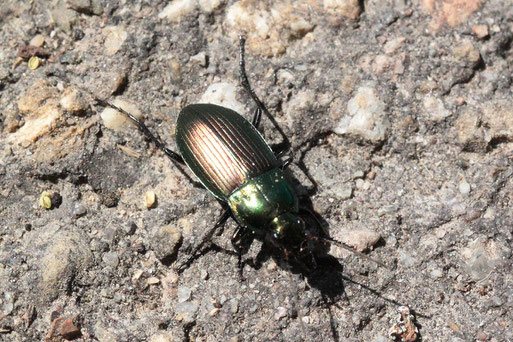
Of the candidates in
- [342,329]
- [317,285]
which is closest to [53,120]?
[317,285]

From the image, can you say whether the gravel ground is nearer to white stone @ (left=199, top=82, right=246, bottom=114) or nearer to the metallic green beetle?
white stone @ (left=199, top=82, right=246, bottom=114)

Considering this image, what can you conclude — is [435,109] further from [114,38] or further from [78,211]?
[78,211]

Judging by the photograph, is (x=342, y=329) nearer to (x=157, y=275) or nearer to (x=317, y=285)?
(x=317, y=285)

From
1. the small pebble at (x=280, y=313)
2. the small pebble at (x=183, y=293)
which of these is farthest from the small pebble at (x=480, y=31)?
the small pebble at (x=183, y=293)

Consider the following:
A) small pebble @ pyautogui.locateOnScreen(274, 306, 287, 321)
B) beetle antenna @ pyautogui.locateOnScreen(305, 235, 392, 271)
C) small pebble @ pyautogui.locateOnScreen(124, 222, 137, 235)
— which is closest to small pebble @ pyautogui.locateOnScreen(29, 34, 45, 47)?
small pebble @ pyautogui.locateOnScreen(124, 222, 137, 235)

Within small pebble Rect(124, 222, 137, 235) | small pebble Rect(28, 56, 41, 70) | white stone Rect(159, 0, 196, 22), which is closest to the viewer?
small pebble Rect(124, 222, 137, 235)

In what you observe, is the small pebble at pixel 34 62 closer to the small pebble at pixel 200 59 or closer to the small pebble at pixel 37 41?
the small pebble at pixel 37 41
